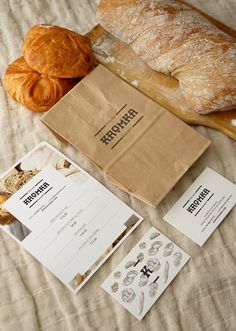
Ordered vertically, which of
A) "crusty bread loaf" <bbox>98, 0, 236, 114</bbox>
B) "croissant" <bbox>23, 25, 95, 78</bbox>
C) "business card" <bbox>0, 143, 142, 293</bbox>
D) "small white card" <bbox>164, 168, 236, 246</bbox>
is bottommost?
"small white card" <bbox>164, 168, 236, 246</bbox>

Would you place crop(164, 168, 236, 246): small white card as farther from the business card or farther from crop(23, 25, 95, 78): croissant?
crop(23, 25, 95, 78): croissant

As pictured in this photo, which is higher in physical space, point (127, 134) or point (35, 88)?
point (35, 88)

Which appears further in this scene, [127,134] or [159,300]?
[127,134]

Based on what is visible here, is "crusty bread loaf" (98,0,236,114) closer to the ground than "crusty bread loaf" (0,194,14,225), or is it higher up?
higher up

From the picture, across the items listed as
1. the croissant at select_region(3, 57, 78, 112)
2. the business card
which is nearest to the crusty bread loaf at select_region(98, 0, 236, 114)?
the croissant at select_region(3, 57, 78, 112)

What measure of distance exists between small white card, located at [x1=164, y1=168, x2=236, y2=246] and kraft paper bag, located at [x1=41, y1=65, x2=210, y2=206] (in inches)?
2.1

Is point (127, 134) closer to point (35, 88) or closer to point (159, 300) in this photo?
point (35, 88)

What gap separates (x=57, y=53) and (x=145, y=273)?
527mm

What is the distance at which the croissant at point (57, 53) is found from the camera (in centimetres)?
85

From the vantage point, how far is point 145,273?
0.74 meters

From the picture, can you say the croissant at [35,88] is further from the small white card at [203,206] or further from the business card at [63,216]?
the small white card at [203,206]

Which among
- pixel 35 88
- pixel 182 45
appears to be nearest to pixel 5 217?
pixel 35 88

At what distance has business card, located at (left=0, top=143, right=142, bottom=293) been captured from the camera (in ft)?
2.47

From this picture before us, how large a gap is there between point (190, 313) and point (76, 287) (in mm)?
224
